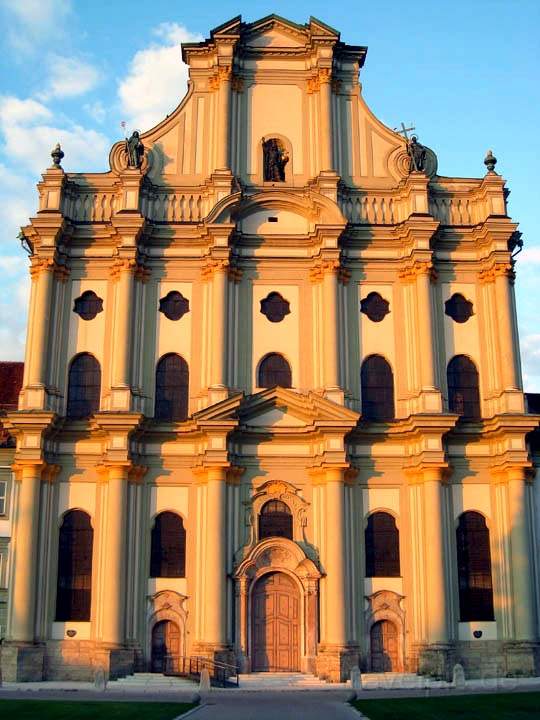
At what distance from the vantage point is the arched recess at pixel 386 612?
30562mm

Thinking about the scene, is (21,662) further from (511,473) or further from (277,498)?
(511,473)

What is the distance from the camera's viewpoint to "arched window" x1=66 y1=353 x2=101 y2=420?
3250 centimetres

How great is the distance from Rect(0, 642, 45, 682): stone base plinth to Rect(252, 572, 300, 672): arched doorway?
266 inches

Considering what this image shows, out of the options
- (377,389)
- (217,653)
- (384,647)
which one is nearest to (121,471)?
(217,653)

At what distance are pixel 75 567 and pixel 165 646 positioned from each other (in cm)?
391

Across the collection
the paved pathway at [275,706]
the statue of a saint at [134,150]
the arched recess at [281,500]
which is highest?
the statue of a saint at [134,150]

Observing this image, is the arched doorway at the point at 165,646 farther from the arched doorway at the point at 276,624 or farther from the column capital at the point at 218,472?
the column capital at the point at 218,472

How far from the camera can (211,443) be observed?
101ft

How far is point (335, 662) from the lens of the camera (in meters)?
28.9

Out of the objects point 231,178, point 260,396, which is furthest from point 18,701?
point 231,178

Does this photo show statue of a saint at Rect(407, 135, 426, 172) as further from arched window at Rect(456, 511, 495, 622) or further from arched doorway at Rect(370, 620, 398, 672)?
arched doorway at Rect(370, 620, 398, 672)

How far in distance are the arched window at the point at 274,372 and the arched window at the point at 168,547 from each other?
557 centimetres

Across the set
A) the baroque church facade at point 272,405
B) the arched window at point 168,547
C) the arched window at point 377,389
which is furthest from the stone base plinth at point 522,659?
the arched window at point 168,547

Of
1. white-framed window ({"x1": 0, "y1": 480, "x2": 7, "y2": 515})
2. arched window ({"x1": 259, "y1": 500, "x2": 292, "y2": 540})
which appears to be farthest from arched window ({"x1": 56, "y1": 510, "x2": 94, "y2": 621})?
arched window ({"x1": 259, "y1": 500, "x2": 292, "y2": 540})
